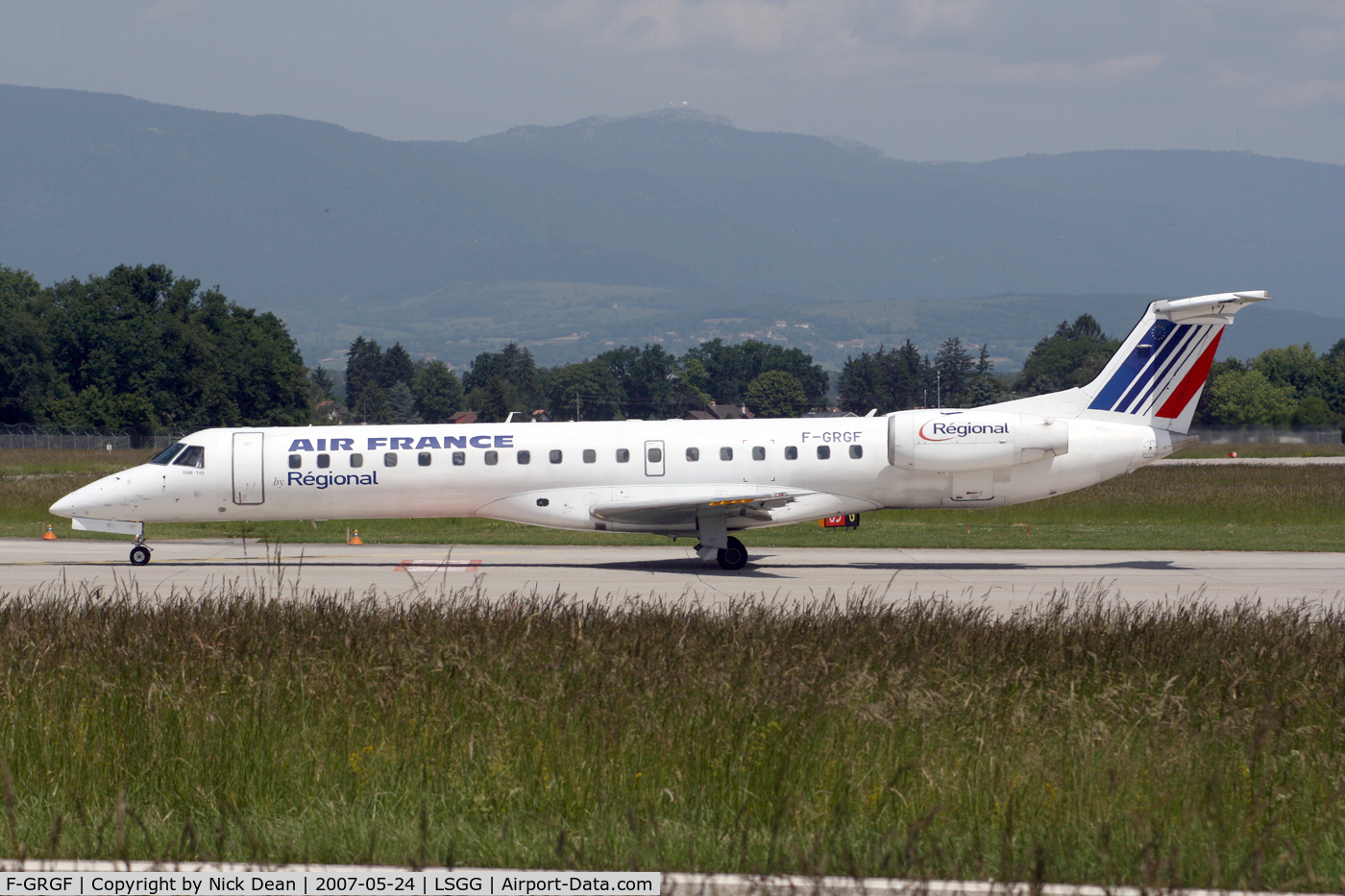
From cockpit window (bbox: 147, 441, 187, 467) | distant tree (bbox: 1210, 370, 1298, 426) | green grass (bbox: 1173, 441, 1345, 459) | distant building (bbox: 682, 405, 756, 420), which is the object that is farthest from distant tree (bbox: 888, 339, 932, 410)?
cockpit window (bbox: 147, 441, 187, 467)

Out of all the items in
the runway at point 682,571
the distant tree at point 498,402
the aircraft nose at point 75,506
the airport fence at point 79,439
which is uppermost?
the distant tree at point 498,402

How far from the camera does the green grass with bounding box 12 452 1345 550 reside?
94.3 ft

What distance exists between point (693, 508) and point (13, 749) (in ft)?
50.3

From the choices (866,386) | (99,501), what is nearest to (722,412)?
(866,386)

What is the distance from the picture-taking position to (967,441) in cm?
2350

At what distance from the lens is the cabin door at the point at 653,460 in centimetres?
2372

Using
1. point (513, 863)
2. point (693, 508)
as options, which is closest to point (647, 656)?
point (513, 863)

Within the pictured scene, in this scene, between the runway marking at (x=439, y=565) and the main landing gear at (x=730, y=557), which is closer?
the runway marking at (x=439, y=565)

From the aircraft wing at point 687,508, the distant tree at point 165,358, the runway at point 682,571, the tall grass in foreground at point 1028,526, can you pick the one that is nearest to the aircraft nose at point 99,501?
the runway at point 682,571

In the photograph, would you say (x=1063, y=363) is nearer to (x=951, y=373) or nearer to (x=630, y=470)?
(x=951, y=373)

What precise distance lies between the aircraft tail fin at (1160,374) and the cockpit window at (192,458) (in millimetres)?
16036

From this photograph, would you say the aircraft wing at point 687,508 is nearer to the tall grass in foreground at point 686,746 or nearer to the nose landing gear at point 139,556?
the nose landing gear at point 139,556

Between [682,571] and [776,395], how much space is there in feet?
544
